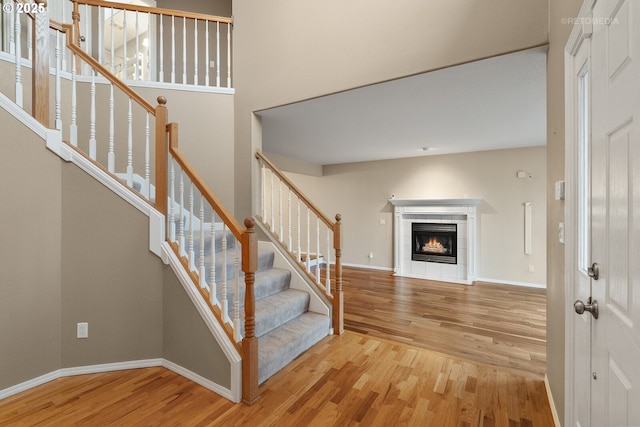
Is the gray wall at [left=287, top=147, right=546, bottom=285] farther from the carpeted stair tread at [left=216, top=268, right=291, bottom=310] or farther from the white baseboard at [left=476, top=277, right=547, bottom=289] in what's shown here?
the carpeted stair tread at [left=216, top=268, right=291, bottom=310]

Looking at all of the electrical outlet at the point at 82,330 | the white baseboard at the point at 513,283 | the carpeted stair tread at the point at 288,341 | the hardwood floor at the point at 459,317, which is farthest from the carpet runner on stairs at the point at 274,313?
the white baseboard at the point at 513,283

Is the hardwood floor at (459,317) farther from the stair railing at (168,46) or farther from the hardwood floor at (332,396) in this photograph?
the stair railing at (168,46)

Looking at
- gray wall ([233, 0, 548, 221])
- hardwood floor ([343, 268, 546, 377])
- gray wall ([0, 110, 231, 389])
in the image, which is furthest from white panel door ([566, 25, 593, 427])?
gray wall ([0, 110, 231, 389])

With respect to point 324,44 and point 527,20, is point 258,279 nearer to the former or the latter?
point 324,44

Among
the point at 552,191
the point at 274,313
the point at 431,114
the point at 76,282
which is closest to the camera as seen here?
the point at 552,191

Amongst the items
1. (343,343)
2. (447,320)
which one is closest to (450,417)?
(343,343)

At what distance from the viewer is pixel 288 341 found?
2283 millimetres

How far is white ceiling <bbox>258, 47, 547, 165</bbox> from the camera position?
238 cm

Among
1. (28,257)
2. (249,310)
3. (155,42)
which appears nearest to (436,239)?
(249,310)

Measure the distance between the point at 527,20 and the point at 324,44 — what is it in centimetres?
169

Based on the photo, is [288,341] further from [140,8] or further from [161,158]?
[140,8]

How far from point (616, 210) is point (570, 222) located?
55 cm

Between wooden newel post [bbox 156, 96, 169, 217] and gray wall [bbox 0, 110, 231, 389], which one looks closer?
gray wall [bbox 0, 110, 231, 389]

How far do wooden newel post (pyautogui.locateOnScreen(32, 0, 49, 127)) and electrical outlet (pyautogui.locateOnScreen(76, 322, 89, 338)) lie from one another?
1.50 meters
